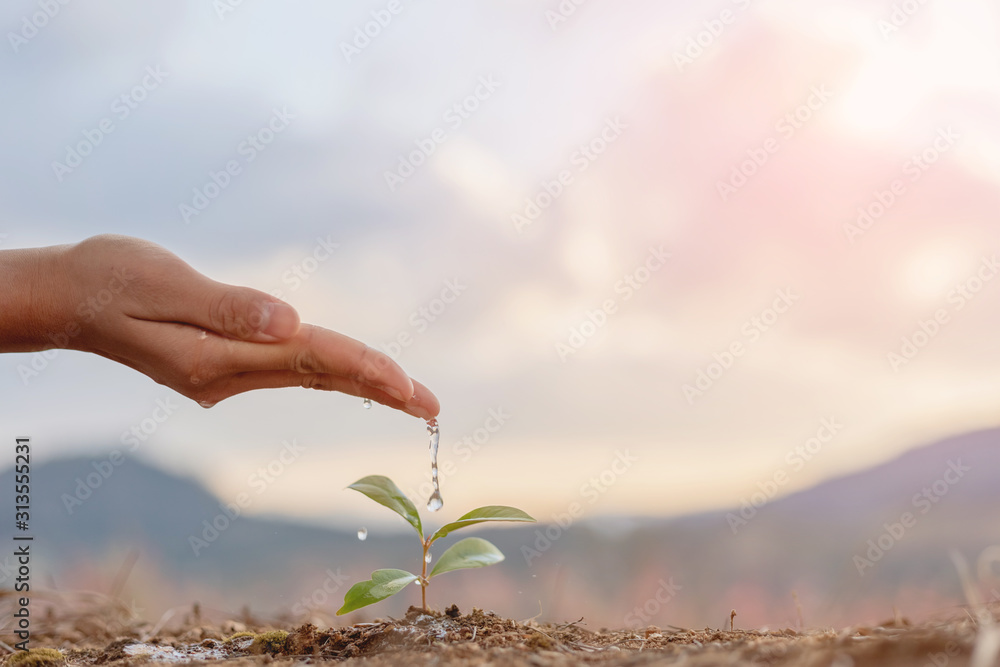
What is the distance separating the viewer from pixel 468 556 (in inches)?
60.7

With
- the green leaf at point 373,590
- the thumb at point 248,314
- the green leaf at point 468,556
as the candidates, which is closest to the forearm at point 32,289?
the thumb at point 248,314

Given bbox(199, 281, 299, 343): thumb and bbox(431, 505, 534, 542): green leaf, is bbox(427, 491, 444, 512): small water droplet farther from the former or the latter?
bbox(199, 281, 299, 343): thumb

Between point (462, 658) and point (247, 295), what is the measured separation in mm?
888

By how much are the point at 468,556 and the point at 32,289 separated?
1235 millimetres

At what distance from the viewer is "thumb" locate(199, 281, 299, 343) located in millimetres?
1508

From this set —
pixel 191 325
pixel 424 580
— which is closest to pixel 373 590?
pixel 424 580

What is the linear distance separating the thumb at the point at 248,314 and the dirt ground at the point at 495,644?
2.22 ft

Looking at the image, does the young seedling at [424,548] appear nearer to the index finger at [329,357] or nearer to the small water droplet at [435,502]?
the small water droplet at [435,502]

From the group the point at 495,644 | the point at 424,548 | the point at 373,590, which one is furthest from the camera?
the point at 424,548

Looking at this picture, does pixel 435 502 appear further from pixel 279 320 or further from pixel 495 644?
pixel 279 320

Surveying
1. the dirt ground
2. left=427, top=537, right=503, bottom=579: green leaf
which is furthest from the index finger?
the dirt ground

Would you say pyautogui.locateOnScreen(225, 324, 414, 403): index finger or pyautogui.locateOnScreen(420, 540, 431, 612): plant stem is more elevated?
pyautogui.locateOnScreen(225, 324, 414, 403): index finger

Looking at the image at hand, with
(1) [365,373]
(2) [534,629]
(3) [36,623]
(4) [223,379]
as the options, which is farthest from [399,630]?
(3) [36,623]

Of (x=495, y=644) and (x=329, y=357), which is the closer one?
(x=495, y=644)
